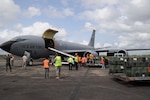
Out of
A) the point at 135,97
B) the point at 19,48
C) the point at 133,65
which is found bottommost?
the point at 135,97

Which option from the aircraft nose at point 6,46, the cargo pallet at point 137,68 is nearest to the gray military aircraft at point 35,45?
the aircraft nose at point 6,46

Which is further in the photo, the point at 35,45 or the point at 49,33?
the point at 49,33

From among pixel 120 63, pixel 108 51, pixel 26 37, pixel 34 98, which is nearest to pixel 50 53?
pixel 26 37

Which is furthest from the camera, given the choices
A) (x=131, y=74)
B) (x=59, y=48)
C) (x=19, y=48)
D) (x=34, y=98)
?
(x=59, y=48)

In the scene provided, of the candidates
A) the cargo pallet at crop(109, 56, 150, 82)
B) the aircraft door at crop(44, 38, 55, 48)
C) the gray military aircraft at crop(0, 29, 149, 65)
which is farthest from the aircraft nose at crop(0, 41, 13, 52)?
the cargo pallet at crop(109, 56, 150, 82)

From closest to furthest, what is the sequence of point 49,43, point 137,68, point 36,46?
point 137,68
point 36,46
point 49,43

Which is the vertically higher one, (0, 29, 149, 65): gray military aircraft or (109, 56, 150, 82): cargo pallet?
(0, 29, 149, 65): gray military aircraft

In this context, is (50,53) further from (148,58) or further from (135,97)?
(135,97)

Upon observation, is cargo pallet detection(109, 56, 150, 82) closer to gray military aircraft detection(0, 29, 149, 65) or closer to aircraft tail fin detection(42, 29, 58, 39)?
gray military aircraft detection(0, 29, 149, 65)

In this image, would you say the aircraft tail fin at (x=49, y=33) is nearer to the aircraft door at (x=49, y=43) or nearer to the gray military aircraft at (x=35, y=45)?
the gray military aircraft at (x=35, y=45)

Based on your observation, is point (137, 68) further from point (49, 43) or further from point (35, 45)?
point (49, 43)

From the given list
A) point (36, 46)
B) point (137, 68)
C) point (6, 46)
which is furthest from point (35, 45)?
point (137, 68)

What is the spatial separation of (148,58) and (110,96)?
4495mm

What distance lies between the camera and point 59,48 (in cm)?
3300
